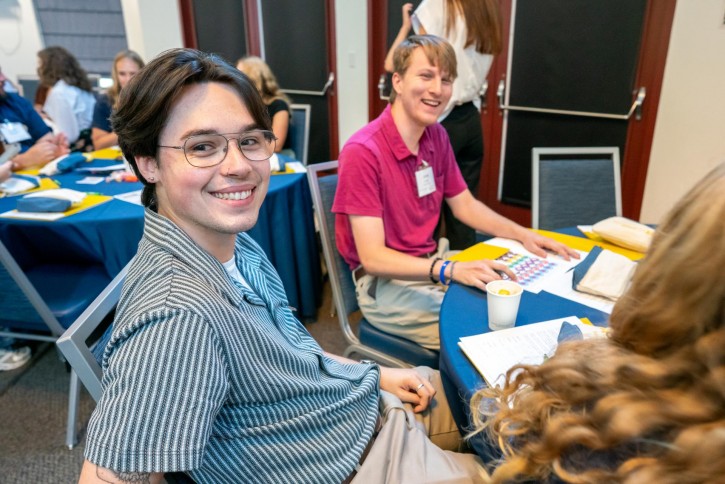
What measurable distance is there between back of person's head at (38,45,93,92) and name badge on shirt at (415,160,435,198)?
3.75 meters

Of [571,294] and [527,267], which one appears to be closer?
[571,294]

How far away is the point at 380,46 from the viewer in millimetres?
4121

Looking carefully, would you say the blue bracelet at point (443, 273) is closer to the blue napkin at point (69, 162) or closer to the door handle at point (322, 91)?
the blue napkin at point (69, 162)

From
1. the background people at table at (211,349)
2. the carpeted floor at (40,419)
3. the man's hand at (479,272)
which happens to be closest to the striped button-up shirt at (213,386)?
the background people at table at (211,349)

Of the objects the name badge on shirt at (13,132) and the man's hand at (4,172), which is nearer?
the man's hand at (4,172)

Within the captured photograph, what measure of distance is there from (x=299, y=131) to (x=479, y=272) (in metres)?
2.54

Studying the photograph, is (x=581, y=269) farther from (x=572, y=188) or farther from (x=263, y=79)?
(x=263, y=79)

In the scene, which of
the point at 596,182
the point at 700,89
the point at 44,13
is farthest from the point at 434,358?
the point at 44,13

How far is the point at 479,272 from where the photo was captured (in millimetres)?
1302

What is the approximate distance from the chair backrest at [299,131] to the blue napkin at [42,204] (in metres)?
1.76

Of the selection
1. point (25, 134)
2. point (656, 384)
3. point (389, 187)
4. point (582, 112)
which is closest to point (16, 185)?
point (25, 134)

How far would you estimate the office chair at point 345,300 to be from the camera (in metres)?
1.59

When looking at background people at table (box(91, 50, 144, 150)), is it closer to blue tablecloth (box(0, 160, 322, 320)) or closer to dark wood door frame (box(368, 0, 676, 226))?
blue tablecloth (box(0, 160, 322, 320))

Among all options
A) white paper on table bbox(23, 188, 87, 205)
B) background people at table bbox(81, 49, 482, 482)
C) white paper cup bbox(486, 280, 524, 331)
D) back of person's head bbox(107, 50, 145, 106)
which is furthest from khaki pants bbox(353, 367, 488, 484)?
back of person's head bbox(107, 50, 145, 106)
